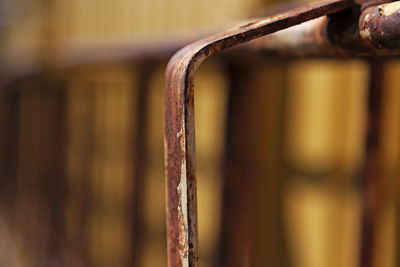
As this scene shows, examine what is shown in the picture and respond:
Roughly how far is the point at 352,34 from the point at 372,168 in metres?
0.46

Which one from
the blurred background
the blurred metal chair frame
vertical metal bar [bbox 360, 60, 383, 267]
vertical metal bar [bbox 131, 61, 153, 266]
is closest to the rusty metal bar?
A: the blurred metal chair frame

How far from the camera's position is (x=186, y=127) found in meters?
0.45

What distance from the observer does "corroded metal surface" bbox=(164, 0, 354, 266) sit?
449 mm

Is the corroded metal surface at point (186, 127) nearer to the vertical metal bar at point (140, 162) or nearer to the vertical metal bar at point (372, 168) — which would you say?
the vertical metal bar at point (372, 168)

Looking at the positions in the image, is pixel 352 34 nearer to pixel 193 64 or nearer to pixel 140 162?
pixel 193 64

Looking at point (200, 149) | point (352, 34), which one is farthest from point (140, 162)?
point (352, 34)

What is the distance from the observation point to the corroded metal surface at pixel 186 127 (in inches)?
17.7

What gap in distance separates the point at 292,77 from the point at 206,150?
0.50 metres

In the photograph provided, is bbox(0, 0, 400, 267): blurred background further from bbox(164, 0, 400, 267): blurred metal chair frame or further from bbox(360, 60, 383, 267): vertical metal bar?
bbox(164, 0, 400, 267): blurred metal chair frame

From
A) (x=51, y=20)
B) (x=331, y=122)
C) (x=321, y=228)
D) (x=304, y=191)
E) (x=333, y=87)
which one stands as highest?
(x=51, y=20)

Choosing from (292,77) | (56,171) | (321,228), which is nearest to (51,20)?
(56,171)

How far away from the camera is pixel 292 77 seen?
6.50 ft

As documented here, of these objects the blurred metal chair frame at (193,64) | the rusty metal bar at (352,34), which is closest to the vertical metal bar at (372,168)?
the rusty metal bar at (352,34)

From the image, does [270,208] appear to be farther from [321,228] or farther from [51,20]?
[51,20]
